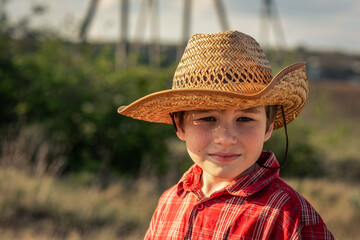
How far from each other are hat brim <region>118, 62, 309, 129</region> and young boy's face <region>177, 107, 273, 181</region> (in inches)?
2.3

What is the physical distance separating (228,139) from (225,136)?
17 mm

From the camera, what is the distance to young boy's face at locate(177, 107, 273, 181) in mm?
1765

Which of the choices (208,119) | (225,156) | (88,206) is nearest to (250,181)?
(225,156)

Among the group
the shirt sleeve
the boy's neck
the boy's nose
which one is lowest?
the shirt sleeve

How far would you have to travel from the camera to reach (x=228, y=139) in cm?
174

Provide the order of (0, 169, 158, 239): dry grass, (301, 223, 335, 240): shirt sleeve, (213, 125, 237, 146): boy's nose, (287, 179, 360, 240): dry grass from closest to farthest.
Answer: (301, 223, 335, 240): shirt sleeve → (213, 125, 237, 146): boy's nose → (0, 169, 158, 239): dry grass → (287, 179, 360, 240): dry grass

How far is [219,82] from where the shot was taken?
178 centimetres

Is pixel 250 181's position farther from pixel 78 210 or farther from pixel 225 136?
pixel 78 210

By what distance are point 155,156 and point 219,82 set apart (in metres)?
6.82

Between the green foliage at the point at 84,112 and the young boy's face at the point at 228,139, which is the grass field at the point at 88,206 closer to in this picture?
the green foliage at the point at 84,112

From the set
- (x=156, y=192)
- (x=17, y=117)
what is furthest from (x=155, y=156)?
(x=17, y=117)

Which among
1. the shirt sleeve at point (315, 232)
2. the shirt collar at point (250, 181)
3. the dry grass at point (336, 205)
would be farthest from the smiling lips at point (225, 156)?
the dry grass at point (336, 205)

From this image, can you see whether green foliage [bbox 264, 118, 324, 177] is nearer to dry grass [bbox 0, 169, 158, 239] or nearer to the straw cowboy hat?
dry grass [bbox 0, 169, 158, 239]

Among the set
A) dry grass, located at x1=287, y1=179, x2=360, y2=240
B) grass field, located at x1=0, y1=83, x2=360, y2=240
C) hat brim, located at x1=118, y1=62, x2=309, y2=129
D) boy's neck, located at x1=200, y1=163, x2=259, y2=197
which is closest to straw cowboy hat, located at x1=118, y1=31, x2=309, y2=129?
hat brim, located at x1=118, y1=62, x2=309, y2=129
